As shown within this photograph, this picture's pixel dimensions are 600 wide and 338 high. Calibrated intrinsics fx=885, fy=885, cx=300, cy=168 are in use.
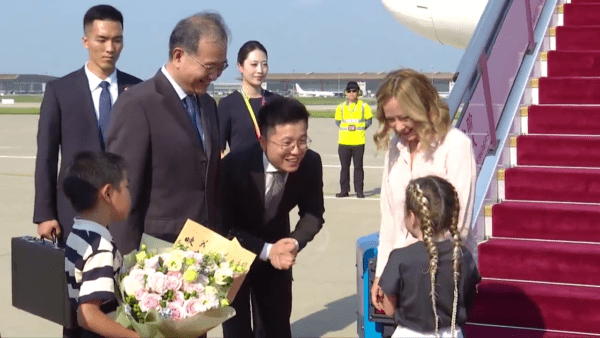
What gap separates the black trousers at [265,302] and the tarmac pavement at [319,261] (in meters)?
1.41

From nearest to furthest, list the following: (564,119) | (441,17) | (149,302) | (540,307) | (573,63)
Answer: (149,302) < (540,307) < (564,119) < (573,63) < (441,17)

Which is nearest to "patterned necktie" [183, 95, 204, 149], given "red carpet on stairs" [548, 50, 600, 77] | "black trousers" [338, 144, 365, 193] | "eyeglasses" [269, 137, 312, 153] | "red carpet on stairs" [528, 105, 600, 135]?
"eyeglasses" [269, 137, 312, 153]

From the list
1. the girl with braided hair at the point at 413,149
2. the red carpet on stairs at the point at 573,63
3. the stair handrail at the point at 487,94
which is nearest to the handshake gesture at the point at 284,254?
the girl with braided hair at the point at 413,149

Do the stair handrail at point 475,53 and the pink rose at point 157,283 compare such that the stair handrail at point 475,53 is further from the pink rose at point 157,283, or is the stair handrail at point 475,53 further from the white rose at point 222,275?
the pink rose at point 157,283

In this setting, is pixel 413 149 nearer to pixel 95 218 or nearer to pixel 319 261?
pixel 95 218

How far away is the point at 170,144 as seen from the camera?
3.31 m

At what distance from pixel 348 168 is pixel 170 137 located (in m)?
9.99

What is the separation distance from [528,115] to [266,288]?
359cm

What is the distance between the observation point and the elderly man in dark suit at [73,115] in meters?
4.30

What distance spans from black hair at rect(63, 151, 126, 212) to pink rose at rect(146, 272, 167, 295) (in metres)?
0.38

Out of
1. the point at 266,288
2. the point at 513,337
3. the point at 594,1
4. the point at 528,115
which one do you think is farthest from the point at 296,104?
the point at 594,1

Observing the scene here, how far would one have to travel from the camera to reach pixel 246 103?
19.0 ft

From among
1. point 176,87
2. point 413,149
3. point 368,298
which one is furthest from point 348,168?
point 176,87

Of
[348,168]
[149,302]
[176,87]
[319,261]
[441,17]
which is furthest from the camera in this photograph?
[441,17]
